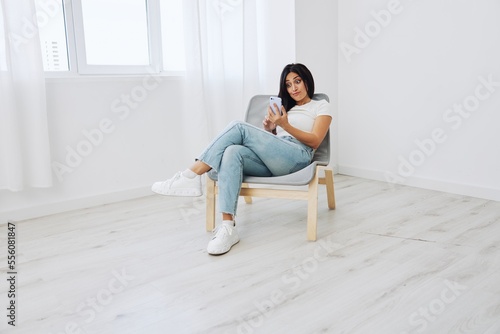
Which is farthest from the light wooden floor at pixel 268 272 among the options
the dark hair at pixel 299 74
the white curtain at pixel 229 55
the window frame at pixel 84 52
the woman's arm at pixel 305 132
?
the window frame at pixel 84 52

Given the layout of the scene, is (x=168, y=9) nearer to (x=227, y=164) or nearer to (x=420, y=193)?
(x=227, y=164)

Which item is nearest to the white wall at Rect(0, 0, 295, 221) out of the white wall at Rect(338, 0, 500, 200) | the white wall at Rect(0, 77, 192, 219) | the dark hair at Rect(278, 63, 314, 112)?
the white wall at Rect(0, 77, 192, 219)

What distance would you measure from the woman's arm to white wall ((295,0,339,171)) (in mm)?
1167

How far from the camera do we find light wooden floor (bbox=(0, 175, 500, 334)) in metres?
1.40

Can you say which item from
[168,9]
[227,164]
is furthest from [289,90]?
[168,9]

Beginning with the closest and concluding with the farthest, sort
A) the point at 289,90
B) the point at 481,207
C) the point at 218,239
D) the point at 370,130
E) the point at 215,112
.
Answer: the point at 218,239 → the point at 289,90 → the point at 481,207 → the point at 215,112 → the point at 370,130

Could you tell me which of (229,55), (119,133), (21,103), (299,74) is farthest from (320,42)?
(21,103)

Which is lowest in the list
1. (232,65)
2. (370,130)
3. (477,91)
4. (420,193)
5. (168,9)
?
(420,193)

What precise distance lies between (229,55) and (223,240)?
1.62 meters

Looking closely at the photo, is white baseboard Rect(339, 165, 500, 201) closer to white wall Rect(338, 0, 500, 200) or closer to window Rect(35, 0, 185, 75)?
white wall Rect(338, 0, 500, 200)

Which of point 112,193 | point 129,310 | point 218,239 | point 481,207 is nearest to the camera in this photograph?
point 129,310

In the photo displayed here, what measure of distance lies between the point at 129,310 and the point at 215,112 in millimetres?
1843

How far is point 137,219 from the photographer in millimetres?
2525

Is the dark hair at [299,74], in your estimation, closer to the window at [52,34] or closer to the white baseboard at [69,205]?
the white baseboard at [69,205]
